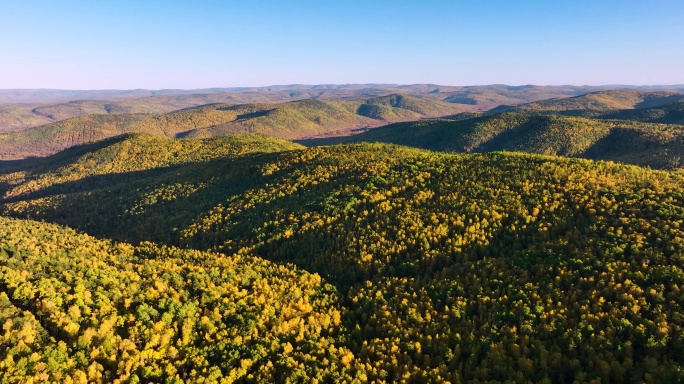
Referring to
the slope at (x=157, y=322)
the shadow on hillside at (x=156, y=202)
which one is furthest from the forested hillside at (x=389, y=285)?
the shadow on hillside at (x=156, y=202)

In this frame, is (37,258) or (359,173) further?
(359,173)

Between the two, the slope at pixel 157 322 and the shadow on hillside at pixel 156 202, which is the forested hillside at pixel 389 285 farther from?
the shadow on hillside at pixel 156 202

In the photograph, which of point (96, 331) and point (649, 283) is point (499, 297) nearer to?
point (649, 283)

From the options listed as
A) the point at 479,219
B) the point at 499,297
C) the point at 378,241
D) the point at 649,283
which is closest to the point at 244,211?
the point at 378,241

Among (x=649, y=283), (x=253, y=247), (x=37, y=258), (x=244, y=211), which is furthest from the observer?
(x=244, y=211)

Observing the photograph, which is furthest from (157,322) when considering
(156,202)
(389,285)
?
(156,202)

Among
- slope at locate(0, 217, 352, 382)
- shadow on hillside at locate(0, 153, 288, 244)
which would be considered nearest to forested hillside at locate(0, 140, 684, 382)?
slope at locate(0, 217, 352, 382)

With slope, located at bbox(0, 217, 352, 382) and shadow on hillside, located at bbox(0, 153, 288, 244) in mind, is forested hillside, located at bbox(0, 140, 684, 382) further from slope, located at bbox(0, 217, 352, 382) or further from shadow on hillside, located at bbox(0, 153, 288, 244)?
shadow on hillside, located at bbox(0, 153, 288, 244)

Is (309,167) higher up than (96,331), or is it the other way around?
(309,167)

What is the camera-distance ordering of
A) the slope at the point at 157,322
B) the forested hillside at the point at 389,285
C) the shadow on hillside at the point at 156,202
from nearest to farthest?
the slope at the point at 157,322, the forested hillside at the point at 389,285, the shadow on hillside at the point at 156,202
